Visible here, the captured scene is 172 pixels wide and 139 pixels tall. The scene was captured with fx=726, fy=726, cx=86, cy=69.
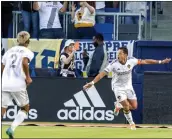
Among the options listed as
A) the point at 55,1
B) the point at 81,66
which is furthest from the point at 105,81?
the point at 55,1

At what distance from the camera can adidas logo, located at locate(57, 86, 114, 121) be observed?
19.6 m

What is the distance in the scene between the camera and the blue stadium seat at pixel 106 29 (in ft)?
69.2

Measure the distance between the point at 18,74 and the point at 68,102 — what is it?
589 centimetres

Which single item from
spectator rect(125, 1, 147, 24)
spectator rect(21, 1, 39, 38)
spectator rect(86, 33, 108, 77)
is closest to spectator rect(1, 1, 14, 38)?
spectator rect(21, 1, 39, 38)

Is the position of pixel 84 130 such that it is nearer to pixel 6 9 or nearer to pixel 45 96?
pixel 45 96

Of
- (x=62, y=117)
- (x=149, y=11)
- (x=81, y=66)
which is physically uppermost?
(x=149, y=11)

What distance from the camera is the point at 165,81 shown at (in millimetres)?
19594

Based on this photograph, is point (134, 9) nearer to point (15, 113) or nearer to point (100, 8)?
point (100, 8)

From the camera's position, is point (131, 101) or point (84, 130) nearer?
point (84, 130)

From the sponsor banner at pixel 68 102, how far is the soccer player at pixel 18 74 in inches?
223

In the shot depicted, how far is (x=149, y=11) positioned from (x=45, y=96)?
4.24m

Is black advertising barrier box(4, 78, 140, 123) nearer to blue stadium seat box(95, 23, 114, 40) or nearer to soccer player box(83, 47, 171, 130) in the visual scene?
soccer player box(83, 47, 171, 130)

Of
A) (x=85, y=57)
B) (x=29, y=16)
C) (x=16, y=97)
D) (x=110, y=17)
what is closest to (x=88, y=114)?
(x=85, y=57)

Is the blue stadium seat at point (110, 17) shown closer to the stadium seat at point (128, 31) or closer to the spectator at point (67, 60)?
the stadium seat at point (128, 31)
